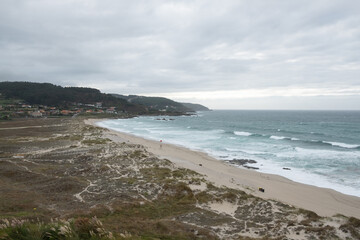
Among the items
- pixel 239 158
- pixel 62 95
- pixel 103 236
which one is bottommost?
pixel 239 158

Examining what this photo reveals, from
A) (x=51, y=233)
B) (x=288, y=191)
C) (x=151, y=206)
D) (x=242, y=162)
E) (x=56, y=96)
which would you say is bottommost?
(x=242, y=162)

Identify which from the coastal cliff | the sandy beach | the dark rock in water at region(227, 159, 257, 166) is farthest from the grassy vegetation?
the dark rock in water at region(227, 159, 257, 166)

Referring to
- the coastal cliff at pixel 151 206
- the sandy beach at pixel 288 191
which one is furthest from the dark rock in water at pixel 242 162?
the coastal cliff at pixel 151 206

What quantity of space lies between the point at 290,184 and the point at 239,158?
32.7 ft

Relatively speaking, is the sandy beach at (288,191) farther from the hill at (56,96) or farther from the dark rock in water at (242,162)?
the hill at (56,96)

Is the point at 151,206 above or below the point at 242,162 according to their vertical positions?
above

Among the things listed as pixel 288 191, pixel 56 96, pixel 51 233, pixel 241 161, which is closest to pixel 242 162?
pixel 241 161

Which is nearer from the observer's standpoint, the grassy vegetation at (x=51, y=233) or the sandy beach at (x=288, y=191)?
the grassy vegetation at (x=51, y=233)

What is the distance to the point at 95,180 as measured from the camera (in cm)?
1496

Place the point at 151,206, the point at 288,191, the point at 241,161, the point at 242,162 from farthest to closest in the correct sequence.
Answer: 1. the point at 241,161
2. the point at 242,162
3. the point at 288,191
4. the point at 151,206

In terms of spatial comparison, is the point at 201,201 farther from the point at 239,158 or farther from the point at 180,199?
the point at 239,158

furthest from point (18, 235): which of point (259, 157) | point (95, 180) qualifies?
point (259, 157)

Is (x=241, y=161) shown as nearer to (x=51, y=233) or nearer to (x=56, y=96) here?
(x=51, y=233)

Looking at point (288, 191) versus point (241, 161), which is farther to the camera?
point (241, 161)
